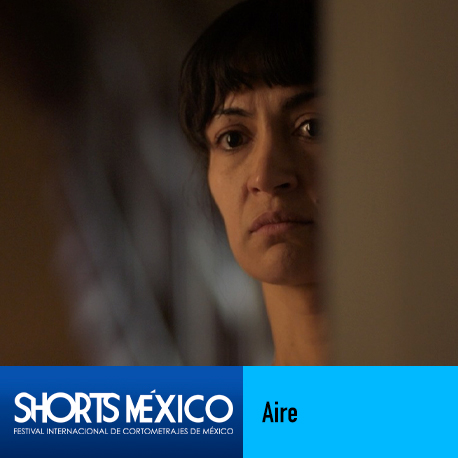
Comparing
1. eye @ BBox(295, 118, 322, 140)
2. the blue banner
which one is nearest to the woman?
eye @ BBox(295, 118, 322, 140)

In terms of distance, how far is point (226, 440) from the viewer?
5.36 ft

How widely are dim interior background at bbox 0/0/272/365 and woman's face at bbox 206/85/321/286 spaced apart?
0.08 metres

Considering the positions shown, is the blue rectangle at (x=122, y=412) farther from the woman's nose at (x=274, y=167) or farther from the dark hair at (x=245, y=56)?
the dark hair at (x=245, y=56)

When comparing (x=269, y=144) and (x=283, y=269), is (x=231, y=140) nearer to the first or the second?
(x=269, y=144)

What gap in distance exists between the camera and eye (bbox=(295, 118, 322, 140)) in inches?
61.1

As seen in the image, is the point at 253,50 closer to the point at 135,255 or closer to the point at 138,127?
the point at 138,127

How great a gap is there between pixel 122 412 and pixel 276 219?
27.9 inches

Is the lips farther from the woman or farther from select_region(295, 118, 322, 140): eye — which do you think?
select_region(295, 118, 322, 140): eye

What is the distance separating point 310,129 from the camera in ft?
5.10

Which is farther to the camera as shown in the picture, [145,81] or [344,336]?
[145,81]

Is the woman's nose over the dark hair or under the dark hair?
under

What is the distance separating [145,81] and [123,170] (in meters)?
0.27

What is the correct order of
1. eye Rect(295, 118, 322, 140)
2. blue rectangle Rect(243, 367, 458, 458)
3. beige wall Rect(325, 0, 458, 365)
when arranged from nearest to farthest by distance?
beige wall Rect(325, 0, 458, 365) → blue rectangle Rect(243, 367, 458, 458) → eye Rect(295, 118, 322, 140)

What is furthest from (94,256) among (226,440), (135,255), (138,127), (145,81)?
(226,440)
